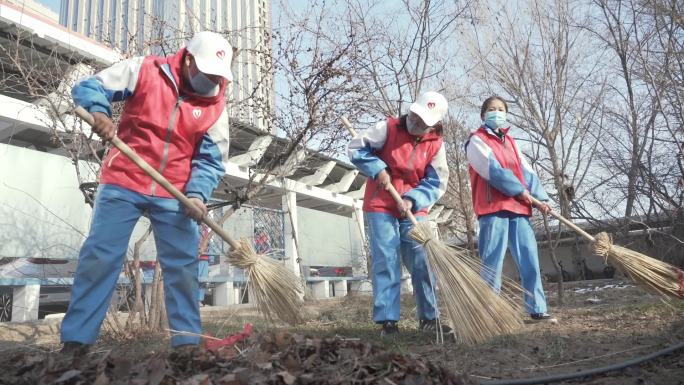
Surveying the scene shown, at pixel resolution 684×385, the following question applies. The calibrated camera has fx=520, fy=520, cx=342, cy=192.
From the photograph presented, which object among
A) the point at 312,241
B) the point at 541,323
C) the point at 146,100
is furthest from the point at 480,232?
the point at 312,241

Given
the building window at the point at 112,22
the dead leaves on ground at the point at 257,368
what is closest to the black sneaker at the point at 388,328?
the dead leaves on ground at the point at 257,368

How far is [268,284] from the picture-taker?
3166mm

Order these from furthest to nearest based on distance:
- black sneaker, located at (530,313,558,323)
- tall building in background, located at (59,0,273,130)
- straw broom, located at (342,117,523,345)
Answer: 1. tall building in background, located at (59,0,273,130)
2. black sneaker, located at (530,313,558,323)
3. straw broom, located at (342,117,523,345)

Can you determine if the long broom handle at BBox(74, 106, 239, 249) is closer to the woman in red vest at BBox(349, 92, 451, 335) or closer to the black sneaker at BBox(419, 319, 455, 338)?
the woman in red vest at BBox(349, 92, 451, 335)

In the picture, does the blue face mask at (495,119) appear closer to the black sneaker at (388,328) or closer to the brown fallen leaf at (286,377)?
the black sneaker at (388,328)

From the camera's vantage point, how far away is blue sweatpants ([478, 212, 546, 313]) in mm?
3922

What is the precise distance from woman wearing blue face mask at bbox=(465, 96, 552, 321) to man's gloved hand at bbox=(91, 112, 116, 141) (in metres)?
2.65

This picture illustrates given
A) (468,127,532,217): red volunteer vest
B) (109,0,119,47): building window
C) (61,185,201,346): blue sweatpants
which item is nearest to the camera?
(61,185,201,346): blue sweatpants

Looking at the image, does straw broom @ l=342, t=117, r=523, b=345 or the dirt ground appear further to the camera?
straw broom @ l=342, t=117, r=523, b=345

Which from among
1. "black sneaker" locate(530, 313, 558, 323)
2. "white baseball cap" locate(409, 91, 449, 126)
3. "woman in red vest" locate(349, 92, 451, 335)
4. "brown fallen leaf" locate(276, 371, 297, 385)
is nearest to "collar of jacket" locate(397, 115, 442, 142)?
"woman in red vest" locate(349, 92, 451, 335)

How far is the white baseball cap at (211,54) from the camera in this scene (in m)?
2.84

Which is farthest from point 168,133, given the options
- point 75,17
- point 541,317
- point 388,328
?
point 75,17

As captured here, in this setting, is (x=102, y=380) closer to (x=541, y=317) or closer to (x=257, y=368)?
(x=257, y=368)

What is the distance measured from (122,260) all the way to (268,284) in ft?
2.79
